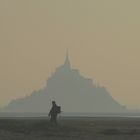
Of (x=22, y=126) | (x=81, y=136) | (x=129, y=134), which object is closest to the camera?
(x=81, y=136)

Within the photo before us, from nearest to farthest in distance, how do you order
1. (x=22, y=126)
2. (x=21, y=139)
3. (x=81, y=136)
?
1. (x=21, y=139)
2. (x=81, y=136)
3. (x=22, y=126)

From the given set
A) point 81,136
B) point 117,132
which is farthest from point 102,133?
point 81,136

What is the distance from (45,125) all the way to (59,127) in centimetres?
140

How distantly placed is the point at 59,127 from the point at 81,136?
855 cm

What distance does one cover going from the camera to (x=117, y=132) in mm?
59188

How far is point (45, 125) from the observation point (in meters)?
61.1

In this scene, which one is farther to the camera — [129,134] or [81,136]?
[129,134]

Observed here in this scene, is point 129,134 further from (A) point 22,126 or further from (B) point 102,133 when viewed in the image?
(A) point 22,126

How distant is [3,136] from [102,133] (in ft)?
37.9

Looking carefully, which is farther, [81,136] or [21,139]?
[81,136]

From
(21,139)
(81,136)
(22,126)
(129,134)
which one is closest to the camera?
(21,139)

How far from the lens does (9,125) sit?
62.6 m

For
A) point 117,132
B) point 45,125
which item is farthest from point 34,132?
point 117,132

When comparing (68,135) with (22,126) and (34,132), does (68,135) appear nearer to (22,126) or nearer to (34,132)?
(34,132)
